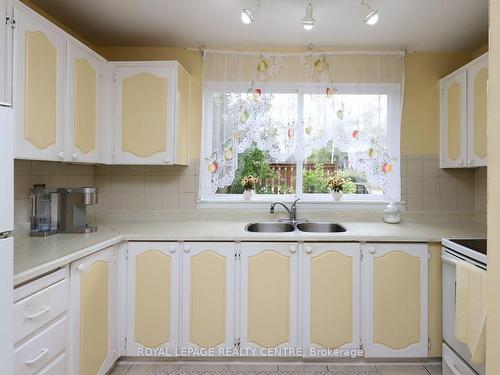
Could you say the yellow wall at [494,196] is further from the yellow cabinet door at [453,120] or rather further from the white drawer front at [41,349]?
the yellow cabinet door at [453,120]

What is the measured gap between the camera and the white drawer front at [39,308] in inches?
53.3

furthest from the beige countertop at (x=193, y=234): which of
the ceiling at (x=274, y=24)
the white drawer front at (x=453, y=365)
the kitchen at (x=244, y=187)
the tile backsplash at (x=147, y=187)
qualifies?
the ceiling at (x=274, y=24)

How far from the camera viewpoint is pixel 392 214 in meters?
2.83

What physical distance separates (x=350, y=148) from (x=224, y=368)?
194 cm

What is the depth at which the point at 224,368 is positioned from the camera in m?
2.34

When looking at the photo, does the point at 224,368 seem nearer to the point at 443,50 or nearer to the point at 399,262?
the point at 399,262

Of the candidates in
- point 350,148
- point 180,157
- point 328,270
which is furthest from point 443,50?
point 180,157

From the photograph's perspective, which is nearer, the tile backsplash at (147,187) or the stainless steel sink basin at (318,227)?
the stainless steel sink basin at (318,227)

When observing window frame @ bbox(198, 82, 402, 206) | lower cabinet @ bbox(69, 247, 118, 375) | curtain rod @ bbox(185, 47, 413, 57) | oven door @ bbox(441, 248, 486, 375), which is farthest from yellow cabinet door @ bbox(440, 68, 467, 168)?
lower cabinet @ bbox(69, 247, 118, 375)

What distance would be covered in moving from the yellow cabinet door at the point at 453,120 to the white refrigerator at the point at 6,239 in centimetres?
279

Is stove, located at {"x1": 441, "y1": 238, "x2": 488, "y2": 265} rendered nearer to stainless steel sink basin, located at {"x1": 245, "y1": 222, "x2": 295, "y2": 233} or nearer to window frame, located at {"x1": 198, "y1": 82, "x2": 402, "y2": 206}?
window frame, located at {"x1": 198, "y1": 82, "x2": 402, "y2": 206}

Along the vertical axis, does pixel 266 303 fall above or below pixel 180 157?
below

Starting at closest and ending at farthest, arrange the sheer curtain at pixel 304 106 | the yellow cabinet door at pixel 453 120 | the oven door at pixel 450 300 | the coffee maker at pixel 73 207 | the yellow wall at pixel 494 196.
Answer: the yellow wall at pixel 494 196 < the oven door at pixel 450 300 < the coffee maker at pixel 73 207 < the yellow cabinet door at pixel 453 120 < the sheer curtain at pixel 304 106

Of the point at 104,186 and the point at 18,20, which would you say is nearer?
the point at 18,20
